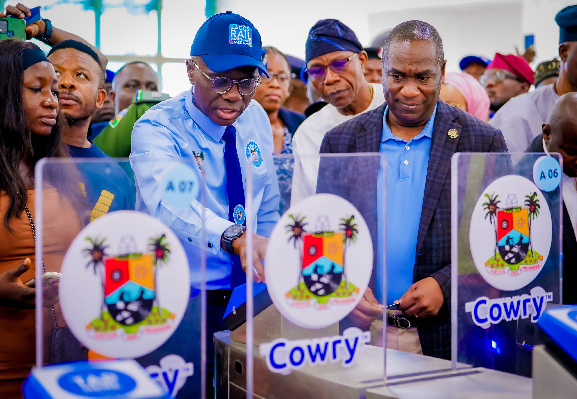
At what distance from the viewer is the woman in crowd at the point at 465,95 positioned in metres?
3.25

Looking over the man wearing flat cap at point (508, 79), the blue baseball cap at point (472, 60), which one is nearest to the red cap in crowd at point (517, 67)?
Answer: the man wearing flat cap at point (508, 79)

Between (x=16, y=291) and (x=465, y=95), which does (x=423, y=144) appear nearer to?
(x=16, y=291)

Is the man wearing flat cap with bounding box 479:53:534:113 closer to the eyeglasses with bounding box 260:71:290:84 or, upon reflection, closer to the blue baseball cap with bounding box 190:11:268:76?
the eyeglasses with bounding box 260:71:290:84

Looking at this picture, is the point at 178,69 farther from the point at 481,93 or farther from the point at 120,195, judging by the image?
the point at 120,195

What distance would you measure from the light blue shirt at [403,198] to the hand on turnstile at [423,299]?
0.05 meters

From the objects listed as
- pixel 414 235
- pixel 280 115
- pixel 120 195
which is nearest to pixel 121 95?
pixel 280 115

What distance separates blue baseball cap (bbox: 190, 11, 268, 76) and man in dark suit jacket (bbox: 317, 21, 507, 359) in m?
0.35

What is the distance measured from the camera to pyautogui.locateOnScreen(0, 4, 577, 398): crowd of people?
3.56 feet

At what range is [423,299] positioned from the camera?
4.83 feet

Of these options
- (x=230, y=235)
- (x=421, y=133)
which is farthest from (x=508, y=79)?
(x=230, y=235)

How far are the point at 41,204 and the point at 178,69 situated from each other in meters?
5.24

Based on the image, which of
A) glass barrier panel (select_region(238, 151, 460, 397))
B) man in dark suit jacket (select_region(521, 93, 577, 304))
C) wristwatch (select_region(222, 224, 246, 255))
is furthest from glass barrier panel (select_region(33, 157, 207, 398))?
man in dark suit jacket (select_region(521, 93, 577, 304))

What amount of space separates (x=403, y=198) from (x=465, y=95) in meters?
1.85

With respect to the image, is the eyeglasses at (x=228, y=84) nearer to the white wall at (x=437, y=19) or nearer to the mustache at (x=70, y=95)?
the mustache at (x=70, y=95)
